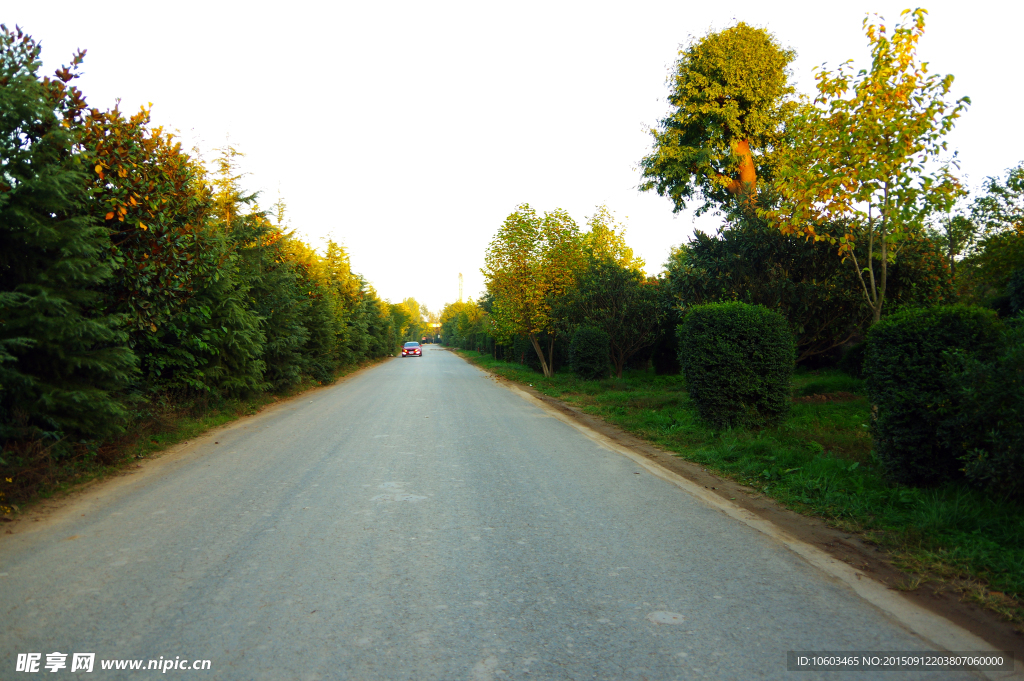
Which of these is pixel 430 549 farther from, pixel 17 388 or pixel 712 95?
pixel 712 95

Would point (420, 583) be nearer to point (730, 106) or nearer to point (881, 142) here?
point (881, 142)

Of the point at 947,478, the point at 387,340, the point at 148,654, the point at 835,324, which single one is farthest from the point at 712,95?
the point at 387,340

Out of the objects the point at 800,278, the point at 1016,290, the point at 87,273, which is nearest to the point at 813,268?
the point at 800,278

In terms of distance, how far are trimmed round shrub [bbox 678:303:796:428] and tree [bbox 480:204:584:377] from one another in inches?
558

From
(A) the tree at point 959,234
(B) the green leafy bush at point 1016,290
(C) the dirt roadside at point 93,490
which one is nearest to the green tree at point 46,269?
(C) the dirt roadside at point 93,490

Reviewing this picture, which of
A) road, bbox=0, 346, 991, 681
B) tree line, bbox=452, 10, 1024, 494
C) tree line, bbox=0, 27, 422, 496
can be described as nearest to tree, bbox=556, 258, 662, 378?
tree line, bbox=452, 10, 1024, 494

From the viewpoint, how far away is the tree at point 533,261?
76.7 feet

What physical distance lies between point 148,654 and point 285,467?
4.38 metres

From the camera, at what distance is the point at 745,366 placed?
8828 mm

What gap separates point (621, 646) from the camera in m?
2.89

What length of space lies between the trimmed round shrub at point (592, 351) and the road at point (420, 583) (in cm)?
1352

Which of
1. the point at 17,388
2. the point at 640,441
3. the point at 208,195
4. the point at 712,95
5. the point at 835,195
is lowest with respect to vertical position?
the point at 640,441

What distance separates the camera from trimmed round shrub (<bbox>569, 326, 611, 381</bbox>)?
65.5 feet

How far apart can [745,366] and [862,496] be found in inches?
146
